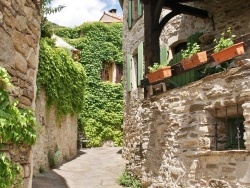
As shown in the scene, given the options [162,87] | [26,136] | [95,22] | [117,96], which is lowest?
[26,136]

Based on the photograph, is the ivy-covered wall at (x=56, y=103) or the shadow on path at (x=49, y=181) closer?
the shadow on path at (x=49, y=181)

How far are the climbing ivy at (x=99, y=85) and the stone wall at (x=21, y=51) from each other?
49.4 ft

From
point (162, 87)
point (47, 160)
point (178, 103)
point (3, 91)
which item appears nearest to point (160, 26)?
point (162, 87)

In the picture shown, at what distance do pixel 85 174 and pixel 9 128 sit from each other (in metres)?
8.24

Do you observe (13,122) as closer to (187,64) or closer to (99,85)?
(187,64)

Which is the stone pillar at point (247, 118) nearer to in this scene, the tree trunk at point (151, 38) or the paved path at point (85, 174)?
the tree trunk at point (151, 38)

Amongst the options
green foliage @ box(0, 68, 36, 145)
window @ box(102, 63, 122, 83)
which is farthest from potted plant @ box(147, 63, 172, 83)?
window @ box(102, 63, 122, 83)

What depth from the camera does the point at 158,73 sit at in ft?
20.3

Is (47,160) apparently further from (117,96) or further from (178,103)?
(117,96)

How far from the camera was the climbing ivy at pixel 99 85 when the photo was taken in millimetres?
19011

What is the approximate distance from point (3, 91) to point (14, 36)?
0.69m

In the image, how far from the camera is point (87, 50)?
1997cm

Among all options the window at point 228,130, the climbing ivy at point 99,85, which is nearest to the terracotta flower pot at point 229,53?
the window at point 228,130

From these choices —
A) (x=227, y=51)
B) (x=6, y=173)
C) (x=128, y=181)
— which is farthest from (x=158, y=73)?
(x=128, y=181)
